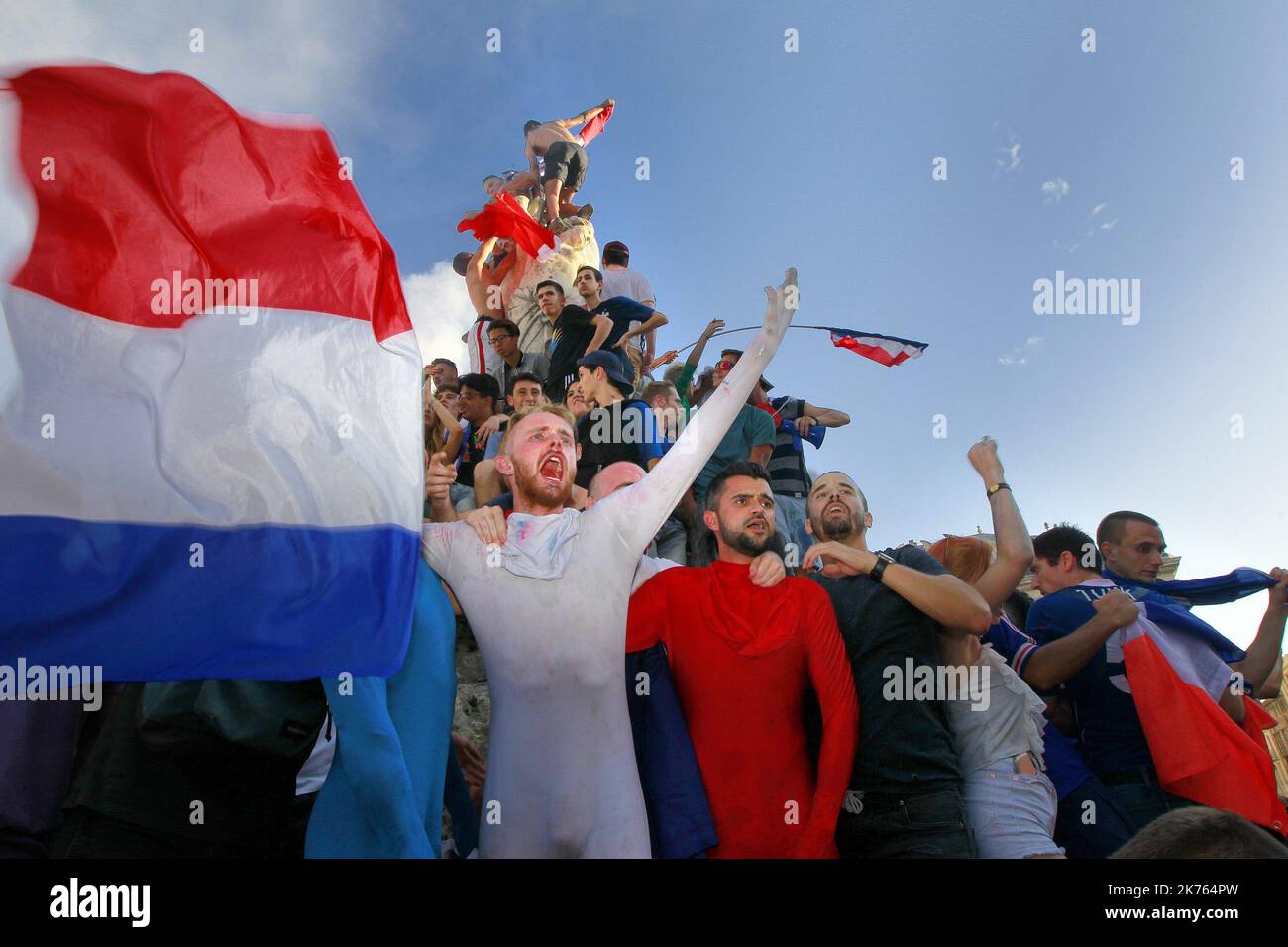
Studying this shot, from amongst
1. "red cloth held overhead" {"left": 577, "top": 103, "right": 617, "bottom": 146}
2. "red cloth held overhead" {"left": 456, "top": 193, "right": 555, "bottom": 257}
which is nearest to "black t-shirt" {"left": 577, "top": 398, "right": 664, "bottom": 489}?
"red cloth held overhead" {"left": 456, "top": 193, "right": 555, "bottom": 257}

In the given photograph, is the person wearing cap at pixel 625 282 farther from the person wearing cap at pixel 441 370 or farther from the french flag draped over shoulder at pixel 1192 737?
the french flag draped over shoulder at pixel 1192 737

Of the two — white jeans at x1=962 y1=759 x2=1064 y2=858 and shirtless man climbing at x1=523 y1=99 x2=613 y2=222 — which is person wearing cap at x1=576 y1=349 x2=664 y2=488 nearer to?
white jeans at x1=962 y1=759 x2=1064 y2=858

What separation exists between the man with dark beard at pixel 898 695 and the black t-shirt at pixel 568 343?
4.65 metres

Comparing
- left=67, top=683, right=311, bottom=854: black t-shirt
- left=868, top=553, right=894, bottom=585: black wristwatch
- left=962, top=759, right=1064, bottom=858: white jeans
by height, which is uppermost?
left=868, top=553, right=894, bottom=585: black wristwatch

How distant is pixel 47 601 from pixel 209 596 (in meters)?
0.57

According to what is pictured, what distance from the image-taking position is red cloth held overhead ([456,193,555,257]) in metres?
11.9

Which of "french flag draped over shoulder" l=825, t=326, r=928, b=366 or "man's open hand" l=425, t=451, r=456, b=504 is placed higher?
"french flag draped over shoulder" l=825, t=326, r=928, b=366

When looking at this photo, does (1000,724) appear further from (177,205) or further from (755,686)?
(177,205)

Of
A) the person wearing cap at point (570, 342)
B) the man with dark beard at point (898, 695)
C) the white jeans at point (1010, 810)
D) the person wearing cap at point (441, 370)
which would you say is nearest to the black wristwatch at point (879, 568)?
the man with dark beard at point (898, 695)

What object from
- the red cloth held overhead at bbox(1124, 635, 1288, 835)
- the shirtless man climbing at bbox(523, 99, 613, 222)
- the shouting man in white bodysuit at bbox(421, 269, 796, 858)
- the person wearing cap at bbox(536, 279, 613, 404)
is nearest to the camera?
the shouting man in white bodysuit at bbox(421, 269, 796, 858)

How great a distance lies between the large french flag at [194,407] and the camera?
3666mm
